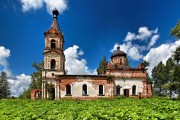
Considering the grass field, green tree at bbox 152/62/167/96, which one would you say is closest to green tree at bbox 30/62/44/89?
green tree at bbox 152/62/167/96

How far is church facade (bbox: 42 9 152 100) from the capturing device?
112ft

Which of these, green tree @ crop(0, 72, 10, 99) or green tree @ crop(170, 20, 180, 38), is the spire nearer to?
green tree @ crop(170, 20, 180, 38)

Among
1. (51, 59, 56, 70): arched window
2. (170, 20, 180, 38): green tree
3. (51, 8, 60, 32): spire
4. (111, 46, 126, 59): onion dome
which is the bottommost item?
(51, 59, 56, 70): arched window

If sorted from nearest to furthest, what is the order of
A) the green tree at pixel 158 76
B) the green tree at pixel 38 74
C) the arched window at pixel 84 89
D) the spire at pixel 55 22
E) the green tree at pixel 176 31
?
the green tree at pixel 176 31
the arched window at pixel 84 89
the spire at pixel 55 22
the green tree at pixel 38 74
the green tree at pixel 158 76

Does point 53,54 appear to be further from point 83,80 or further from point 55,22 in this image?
A: point 83,80

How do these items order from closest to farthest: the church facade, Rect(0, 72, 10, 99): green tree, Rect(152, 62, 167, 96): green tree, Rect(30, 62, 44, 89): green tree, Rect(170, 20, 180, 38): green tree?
Rect(170, 20, 180, 38): green tree
the church facade
Rect(30, 62, 44, 89): green tree
Rect(152, 62, 167, 96): green tree
Rect(0, 72, 10, 99): green tree

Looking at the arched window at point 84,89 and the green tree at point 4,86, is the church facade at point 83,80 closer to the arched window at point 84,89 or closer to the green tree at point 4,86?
the arched window at point 84,89

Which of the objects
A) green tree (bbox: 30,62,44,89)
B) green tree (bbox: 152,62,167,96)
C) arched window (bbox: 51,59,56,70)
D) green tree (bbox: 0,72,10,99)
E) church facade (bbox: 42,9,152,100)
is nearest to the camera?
church facade (bbox: 42,9,152,100)

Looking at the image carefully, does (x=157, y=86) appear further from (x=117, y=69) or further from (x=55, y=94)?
(x=55, y=94)

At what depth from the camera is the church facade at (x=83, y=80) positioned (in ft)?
112

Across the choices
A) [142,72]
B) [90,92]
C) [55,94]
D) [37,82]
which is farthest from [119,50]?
[37,82]

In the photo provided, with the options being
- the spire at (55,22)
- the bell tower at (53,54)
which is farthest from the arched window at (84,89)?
the spire at (55,22)

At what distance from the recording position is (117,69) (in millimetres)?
35719

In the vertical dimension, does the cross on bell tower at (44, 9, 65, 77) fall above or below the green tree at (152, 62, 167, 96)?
above
